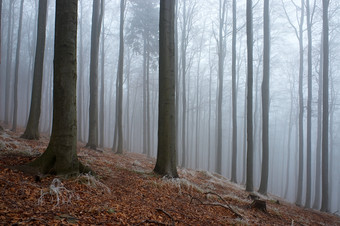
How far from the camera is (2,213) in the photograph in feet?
7.25

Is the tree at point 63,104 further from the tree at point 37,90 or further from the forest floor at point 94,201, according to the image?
the tree at point 37,90

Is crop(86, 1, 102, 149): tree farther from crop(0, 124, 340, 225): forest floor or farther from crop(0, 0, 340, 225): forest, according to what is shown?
crop(0, 124, 340, 225): forest floor

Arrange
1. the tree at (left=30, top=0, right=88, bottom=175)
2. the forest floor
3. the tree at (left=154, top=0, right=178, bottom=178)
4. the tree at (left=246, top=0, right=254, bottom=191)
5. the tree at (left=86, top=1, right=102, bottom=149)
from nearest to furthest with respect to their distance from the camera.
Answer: the forest floor, the tree at (left=30, top=0, right=88, bottom=175), the tree at (left=154, top=0, right=178, bottom=178), the tree at (left=246, top=0, right=254, bottom=191), the tree at (left=86, top=1, right=102, bottom=149)

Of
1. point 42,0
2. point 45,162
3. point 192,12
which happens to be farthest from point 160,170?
point 192,12

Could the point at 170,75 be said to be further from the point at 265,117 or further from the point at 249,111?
the point at 265,117

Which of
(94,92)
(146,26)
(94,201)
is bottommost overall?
(94,201)

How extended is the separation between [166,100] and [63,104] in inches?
117

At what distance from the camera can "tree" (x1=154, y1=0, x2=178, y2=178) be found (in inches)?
240

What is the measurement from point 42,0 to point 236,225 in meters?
10.8

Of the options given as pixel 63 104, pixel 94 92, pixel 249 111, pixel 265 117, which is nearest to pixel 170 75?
pixel 63 104

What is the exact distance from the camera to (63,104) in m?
3.95

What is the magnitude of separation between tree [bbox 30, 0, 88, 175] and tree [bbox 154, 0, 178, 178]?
2641mm

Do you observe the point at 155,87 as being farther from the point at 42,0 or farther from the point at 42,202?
the point at 42,202

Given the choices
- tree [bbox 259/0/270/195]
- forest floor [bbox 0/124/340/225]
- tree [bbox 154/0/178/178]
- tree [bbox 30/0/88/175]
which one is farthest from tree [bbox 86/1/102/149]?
tree [bbox 259/0/270/195]
